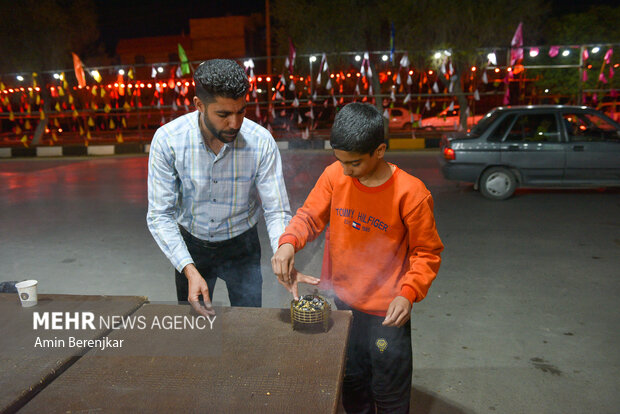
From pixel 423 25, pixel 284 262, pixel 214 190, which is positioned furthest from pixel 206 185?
pixel 423 25

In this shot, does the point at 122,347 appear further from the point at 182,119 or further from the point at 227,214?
the point at 182,119

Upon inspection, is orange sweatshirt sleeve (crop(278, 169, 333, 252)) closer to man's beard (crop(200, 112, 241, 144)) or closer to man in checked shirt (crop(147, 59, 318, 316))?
man in checked shirt (crop(147, 59, 318, 316))

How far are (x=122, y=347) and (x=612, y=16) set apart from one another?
65.9ft

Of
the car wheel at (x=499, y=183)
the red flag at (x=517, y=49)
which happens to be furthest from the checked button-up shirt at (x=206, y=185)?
the red flag at (x=517, y=49)

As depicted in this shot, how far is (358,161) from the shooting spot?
1969 mm

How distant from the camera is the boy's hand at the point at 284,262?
79.2 inches

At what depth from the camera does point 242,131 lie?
2.47 metres

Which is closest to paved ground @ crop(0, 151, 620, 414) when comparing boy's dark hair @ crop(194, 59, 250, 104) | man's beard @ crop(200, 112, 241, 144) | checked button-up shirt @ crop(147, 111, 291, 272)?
checked button-up shirt @ crop(147, 111, 291, 272)

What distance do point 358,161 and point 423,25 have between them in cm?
1700

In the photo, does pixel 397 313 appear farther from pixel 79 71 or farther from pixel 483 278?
pixel 79 71

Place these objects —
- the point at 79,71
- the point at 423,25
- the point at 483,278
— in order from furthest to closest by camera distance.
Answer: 1. the point at 423,25
2. the point at 79,71
3. the point at 483,278

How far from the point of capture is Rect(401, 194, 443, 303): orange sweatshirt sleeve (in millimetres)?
1943

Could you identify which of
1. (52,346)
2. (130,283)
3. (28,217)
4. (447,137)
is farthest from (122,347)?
(447,137)

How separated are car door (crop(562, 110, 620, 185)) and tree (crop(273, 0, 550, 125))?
7959 millimetres
